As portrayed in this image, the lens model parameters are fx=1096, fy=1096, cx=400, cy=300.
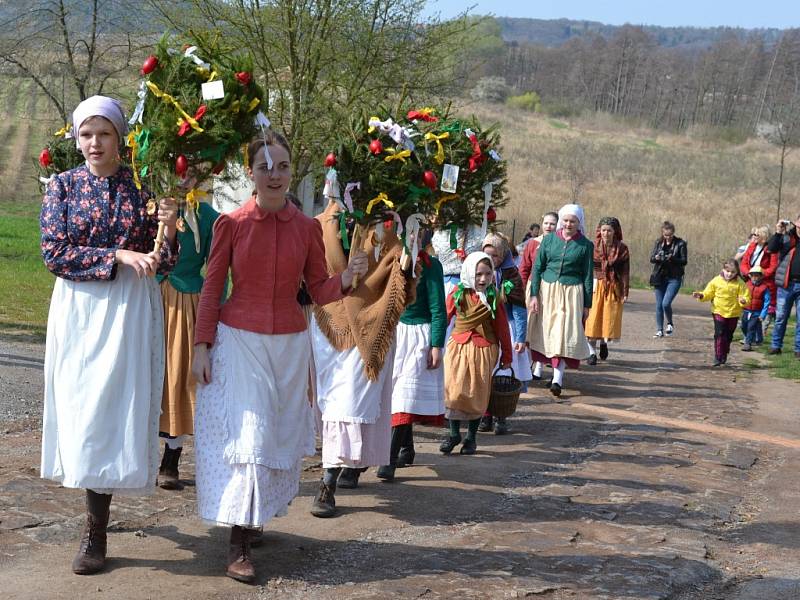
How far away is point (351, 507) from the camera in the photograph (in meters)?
7.14

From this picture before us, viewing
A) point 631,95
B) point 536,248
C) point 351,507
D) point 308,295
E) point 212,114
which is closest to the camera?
point 212,114

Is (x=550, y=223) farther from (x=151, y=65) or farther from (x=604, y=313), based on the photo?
(x=151, y=65)

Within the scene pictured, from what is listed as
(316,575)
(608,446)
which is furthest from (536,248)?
(316,575)

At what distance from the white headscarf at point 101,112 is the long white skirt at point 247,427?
3.77 feet

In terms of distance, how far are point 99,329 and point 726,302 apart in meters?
12.0

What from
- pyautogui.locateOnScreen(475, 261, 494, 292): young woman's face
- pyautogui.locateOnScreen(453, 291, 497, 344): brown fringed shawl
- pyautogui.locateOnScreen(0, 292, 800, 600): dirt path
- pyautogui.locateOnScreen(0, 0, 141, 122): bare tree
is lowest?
pyautogui.locateOnScreen(0, 292, 800, 600): dirt path

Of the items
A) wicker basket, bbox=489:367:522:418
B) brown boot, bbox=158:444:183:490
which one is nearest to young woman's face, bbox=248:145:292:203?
brown boot, bbox=158:444:183:490

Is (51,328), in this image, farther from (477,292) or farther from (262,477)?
(477,292)

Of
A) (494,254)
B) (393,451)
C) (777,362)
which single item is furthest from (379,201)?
(777,362)

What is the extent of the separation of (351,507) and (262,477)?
172cm

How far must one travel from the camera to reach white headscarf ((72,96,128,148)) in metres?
5.40

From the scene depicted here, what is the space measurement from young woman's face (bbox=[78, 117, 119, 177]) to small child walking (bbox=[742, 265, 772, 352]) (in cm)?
1372

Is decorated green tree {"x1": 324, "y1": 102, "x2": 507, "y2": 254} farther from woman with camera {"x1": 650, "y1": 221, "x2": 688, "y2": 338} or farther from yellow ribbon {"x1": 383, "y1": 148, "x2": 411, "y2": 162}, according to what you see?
woman with camera {"x1": 650, "y1": 221, "x2": 688, "y2": 338}

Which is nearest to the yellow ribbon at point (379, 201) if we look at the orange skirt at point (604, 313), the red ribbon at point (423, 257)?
the red ribbon at point (423, 257)
